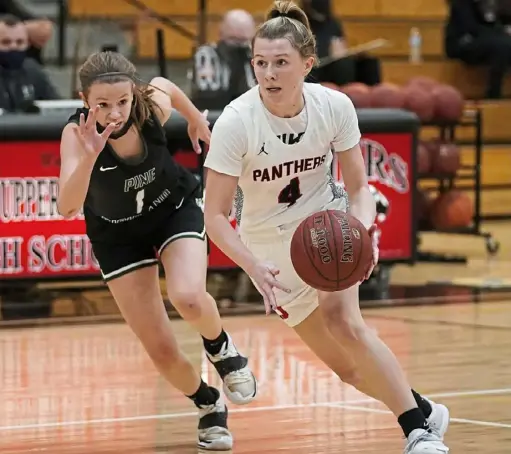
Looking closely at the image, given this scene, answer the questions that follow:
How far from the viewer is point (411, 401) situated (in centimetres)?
480

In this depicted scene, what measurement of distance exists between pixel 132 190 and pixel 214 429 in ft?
3.52

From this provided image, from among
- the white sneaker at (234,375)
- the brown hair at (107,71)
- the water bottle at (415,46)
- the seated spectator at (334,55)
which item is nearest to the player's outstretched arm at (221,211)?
the brown hair at (107,71)

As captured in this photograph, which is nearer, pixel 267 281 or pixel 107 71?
pixel 267 281

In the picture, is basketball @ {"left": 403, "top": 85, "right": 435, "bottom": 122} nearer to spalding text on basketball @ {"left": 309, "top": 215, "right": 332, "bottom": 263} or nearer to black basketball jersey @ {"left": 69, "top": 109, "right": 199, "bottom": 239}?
black basketball jersey @ {"left": 69, "top": 109, "right": 199, "bottom": 239}

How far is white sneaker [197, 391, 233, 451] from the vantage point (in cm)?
555

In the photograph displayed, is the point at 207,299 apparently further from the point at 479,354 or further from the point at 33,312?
the point at 33,312

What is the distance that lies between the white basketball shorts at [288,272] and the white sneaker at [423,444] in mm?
669

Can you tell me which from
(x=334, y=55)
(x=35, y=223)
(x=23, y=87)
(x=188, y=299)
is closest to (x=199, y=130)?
(x=188, y=299)

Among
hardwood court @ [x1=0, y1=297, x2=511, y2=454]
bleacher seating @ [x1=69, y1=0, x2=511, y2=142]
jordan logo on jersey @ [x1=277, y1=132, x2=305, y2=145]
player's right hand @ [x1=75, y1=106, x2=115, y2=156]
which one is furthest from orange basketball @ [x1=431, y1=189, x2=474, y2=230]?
player's right hand @ [x1=75, y1=106, x2=115, y2=156]

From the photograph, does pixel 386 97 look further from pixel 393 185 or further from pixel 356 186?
pixel 356 186

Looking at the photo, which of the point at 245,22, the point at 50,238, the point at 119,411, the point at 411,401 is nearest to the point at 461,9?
the point at 245,22

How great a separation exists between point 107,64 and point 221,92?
18.7 ft

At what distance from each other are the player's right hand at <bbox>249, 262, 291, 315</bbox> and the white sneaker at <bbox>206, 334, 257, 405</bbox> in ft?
3.34

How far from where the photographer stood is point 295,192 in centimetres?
514
